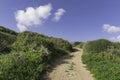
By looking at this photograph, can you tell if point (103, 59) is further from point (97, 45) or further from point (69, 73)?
point (69, 73)

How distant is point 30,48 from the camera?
1856 centimetres

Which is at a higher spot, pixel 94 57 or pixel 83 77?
pixel 94 57

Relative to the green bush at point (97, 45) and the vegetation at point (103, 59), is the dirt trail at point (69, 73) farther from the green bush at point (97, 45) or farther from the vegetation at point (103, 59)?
the green bush at point (97, 45)

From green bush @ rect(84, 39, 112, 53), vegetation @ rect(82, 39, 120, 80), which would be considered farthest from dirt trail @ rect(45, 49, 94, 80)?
green bush @ rect(84, 39, 112, 53)

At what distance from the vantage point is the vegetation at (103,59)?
13344 mm

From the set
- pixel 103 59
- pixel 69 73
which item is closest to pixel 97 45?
pixel 103 59

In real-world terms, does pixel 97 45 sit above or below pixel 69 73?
above

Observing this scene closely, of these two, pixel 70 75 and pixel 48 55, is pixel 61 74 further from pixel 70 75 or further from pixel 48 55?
pixel 48 55

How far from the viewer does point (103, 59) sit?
18.0 m

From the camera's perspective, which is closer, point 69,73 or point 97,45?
point 69,73

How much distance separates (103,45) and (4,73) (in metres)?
12.5

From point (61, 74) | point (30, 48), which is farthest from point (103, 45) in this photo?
point (61, 74)

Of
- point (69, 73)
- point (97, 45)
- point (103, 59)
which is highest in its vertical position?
point (97, 45)

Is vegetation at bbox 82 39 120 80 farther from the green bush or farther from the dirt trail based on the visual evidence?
the dirt trail
